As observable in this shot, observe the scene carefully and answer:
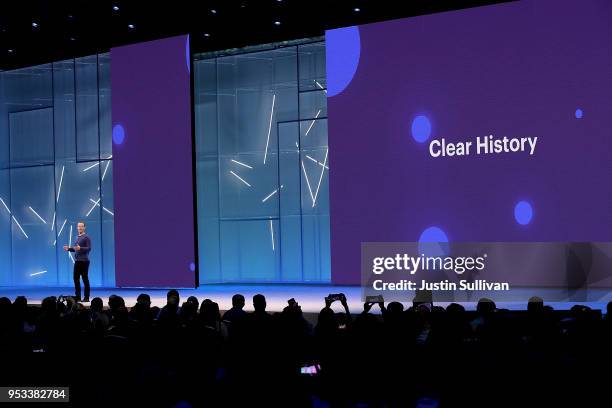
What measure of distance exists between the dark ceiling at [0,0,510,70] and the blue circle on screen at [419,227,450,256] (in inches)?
112

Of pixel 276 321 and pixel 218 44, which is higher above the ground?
pixel 218 44

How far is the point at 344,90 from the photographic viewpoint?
959cm

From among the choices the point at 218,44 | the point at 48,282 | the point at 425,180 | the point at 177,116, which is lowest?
the point at 48,282

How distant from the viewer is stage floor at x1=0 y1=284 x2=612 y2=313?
7660 millimetres

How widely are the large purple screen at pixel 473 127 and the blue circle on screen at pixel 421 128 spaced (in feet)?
0.05

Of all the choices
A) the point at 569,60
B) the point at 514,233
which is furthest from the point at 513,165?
the point at 569,60

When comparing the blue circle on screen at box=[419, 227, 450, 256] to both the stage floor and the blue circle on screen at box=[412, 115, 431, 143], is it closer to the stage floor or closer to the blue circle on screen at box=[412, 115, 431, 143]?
the stage floor

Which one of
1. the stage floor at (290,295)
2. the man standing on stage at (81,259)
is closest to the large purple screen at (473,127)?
the stage floor at (290,295)

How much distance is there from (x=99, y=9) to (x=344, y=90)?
12.2ft

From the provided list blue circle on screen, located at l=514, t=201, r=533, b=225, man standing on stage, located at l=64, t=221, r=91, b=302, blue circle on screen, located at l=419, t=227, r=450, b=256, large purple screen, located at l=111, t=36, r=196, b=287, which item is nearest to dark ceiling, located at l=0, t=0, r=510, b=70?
large purple screen, located at l=111, t=36, r=196, b=287

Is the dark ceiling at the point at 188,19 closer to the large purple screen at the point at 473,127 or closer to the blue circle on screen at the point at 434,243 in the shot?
the large purple screen at the point at 473,127

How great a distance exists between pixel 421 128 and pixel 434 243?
1.64 m

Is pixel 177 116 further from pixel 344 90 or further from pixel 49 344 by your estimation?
pixel 49 344

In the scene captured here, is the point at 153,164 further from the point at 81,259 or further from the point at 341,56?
the point at 341,56
